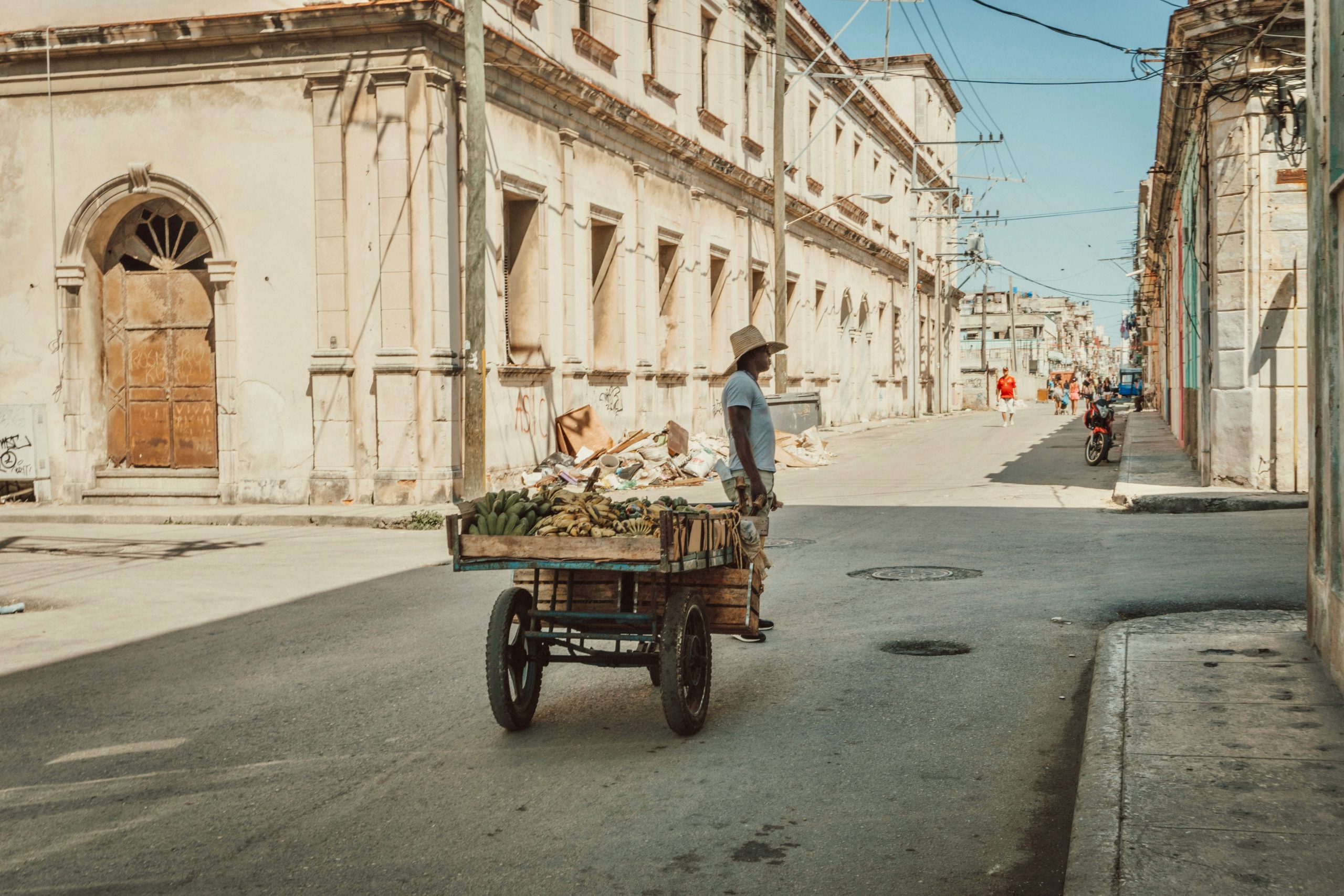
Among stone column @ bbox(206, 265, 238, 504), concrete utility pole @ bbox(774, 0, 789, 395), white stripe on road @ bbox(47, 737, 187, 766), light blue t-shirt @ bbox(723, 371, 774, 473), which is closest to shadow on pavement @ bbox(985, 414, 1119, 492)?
concrete utility pole @ bbox(774, 0, 789, 395)

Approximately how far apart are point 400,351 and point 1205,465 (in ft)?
33.6

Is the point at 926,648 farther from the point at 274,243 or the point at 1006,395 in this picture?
the point at 1006,395

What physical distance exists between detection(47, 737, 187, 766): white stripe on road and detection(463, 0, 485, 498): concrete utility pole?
9.56 metres

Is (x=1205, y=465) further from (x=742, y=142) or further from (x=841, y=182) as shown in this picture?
(x=841, y=182)

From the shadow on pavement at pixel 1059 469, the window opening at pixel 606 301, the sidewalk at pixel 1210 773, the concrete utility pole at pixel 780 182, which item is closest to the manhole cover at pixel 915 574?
the sidewalk at pixel 1210 773

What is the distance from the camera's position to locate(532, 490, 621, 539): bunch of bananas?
5.64 m

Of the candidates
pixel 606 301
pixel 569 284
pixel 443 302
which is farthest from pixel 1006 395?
pixel 443 302

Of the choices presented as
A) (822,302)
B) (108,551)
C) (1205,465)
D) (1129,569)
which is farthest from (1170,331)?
(108,551)

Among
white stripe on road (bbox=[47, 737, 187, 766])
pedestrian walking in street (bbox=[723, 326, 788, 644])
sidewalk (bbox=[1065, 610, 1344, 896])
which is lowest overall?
white stripe on road (bbox=[47, 737, 187, 766])

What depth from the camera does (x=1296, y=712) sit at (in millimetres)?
5410

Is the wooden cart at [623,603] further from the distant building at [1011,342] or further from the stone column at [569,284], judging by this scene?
the distant building at [1011,342]

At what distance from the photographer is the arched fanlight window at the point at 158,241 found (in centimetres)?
1772

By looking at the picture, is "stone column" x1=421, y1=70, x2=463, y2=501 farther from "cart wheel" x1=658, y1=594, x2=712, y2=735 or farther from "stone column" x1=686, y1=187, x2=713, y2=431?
"cart wheel" x1=658, y1=594, x2=712, y2=735

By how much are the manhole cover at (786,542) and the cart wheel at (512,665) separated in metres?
6.35
